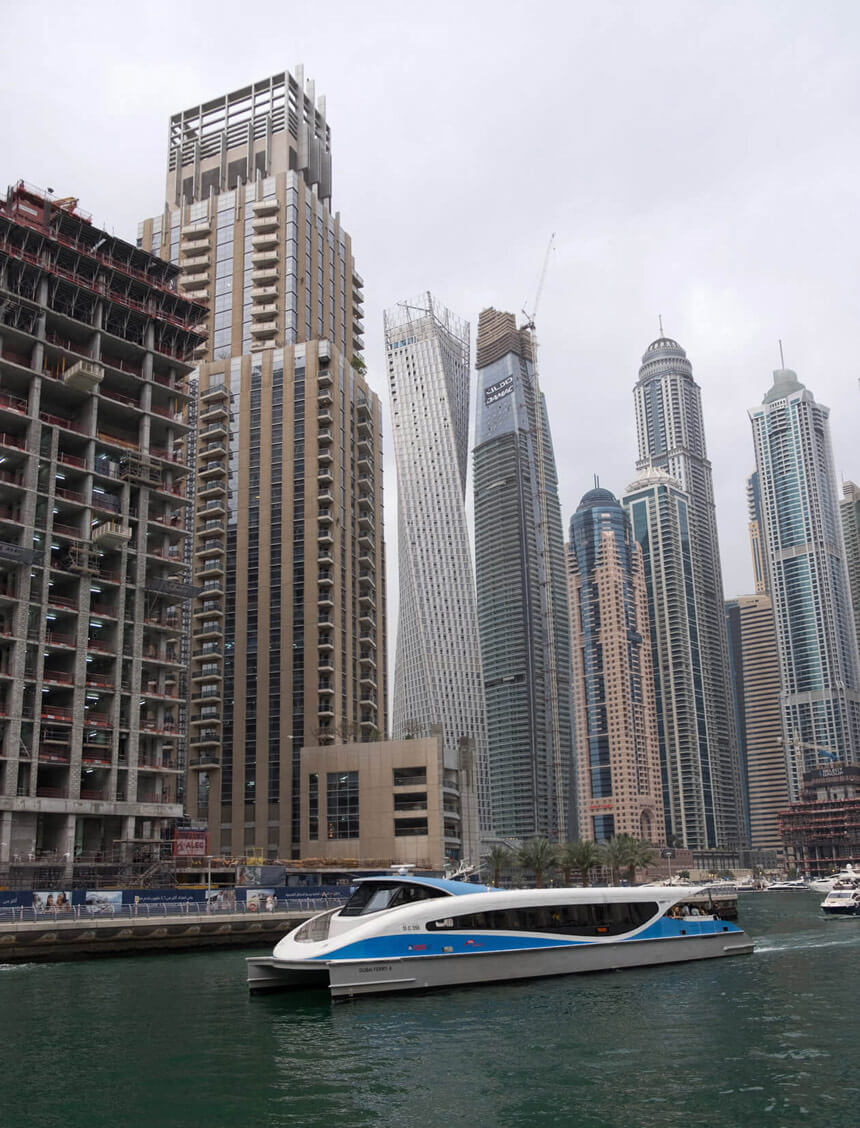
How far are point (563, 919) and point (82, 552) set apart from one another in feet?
211

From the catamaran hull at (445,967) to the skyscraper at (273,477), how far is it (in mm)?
82708

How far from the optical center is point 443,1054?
1341 inches

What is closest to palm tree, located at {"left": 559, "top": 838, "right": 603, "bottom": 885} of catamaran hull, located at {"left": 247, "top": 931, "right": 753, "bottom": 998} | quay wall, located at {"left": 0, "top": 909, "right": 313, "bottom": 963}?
quay wall, located at {"left": 0, "top": 909, "right": 313, "bottom": 963}

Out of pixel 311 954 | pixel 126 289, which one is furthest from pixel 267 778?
pixel 311 954

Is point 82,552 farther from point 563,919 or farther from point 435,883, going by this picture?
point 563,919

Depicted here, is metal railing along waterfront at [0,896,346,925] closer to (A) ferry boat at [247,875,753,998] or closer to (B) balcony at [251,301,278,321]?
(A) ferry boat at [247,875,753,998]

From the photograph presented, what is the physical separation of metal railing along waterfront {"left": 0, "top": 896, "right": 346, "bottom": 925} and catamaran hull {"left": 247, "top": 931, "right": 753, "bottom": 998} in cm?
2558

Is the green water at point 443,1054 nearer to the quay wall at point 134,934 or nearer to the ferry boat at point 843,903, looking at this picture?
the quay wall at point 134,934

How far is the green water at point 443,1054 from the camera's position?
89.5 feet

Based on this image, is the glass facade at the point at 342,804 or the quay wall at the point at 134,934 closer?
the quay wall at the point at 134,934

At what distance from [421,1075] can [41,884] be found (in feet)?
200

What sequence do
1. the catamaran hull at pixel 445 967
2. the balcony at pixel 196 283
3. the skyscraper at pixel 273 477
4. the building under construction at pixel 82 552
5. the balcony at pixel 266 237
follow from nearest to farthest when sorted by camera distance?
the catamaran hull at pixel 445 967 < the building under construction at pixel 82 552 < the skyscraper at pixel 273 477 < the balcony at pixel 266 237 < the balcony at pixel 196 283

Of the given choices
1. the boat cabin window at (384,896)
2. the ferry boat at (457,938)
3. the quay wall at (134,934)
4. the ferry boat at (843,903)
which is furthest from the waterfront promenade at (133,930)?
the ferry boat at (843,903)

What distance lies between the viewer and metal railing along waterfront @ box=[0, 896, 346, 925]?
6662cm
